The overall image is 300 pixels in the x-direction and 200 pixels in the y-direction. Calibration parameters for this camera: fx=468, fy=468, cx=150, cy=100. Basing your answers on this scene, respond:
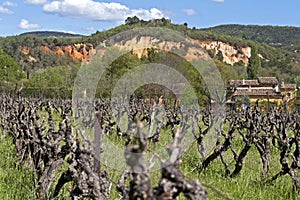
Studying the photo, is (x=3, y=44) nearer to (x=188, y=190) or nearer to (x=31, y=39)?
(x=31, y=39)

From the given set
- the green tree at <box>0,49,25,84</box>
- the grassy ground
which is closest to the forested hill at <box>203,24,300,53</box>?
the green tree at <box>0,49,25,84</box>

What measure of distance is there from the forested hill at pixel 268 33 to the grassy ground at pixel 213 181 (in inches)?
5433

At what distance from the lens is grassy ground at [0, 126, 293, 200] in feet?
16.9

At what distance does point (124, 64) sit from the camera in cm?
3403

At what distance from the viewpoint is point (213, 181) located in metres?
7.07

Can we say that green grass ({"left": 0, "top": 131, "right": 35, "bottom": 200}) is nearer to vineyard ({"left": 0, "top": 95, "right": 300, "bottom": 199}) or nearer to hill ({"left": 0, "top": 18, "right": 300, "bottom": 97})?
vineyard ({"left": 0, "top": 95, "right": 300, "bottom": 199})

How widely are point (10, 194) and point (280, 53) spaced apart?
11769 centimetres

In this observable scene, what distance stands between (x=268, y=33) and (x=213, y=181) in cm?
15821

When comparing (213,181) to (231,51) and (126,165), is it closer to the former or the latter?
(126,165)

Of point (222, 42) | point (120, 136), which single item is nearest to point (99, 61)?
point (120, 136)

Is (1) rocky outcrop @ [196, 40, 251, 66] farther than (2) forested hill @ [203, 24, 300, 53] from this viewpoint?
No

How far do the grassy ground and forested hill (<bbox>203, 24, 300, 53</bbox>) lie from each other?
453 feet

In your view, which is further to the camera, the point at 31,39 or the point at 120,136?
the point at 31,39

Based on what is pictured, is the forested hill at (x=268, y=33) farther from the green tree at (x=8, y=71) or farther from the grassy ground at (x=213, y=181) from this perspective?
the grassy ground at (x=213, y=181)
